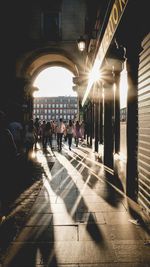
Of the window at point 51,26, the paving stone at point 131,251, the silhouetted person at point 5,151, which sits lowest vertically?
the paving stone at point 131,251

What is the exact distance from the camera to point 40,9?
2369cm

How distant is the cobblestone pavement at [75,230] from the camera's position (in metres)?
3.39

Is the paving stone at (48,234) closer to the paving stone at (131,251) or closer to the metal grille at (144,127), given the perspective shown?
the paving stone at (131,251)

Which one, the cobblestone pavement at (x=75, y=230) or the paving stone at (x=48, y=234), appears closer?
the cobblestone pavement at (x=75, y=230)

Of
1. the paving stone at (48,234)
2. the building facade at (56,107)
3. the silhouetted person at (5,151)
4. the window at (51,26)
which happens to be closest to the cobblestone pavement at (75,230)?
the paving stone at (48,234)

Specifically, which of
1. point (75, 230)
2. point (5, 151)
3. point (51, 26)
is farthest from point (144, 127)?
point (51, 26)

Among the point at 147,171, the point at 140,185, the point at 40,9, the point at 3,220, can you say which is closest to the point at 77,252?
the point at 3,220

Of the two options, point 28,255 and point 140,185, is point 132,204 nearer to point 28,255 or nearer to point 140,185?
point 140,185

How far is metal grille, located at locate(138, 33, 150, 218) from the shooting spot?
195 inches

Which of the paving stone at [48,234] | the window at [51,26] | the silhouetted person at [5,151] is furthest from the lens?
the window at [51,26]

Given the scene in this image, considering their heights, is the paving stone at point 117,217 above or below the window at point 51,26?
below

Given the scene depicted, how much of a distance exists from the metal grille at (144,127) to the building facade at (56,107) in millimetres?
158356

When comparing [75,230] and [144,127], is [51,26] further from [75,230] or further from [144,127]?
[75,230]

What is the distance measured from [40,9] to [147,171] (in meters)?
22.1
